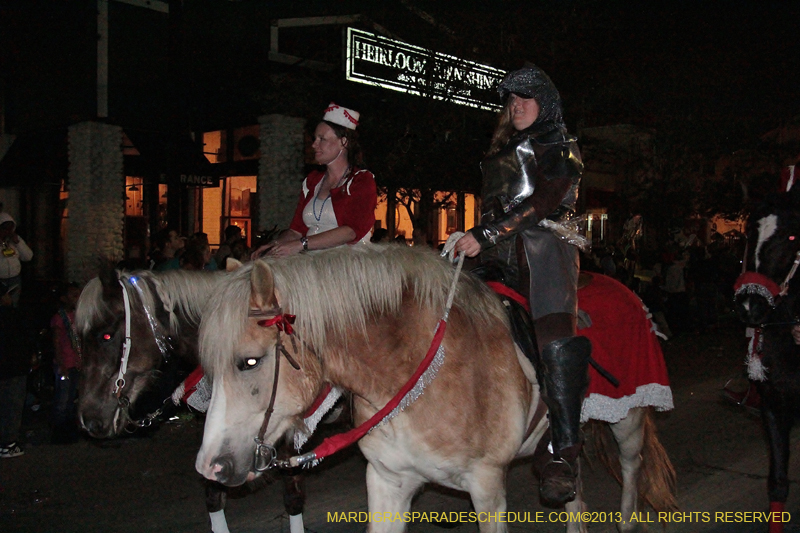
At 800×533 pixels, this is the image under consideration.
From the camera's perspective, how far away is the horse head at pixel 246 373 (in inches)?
107

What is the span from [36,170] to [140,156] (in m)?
2.64

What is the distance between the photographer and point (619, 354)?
4121 millimetres

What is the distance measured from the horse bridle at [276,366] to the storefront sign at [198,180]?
12.6 metres

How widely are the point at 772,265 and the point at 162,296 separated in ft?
13.1

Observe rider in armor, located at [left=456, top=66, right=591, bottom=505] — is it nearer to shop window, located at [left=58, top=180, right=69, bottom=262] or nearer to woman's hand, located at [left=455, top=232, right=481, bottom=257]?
woman's hand, located at [left=455, top=232, right=481, bottom=257]

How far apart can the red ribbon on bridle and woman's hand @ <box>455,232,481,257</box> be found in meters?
0.88

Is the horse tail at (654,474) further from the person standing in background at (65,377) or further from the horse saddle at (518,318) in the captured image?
the person standing in background at (65,377)

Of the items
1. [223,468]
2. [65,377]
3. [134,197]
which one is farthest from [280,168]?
[223,468]

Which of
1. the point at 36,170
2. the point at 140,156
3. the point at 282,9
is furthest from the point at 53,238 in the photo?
the point at 282,9

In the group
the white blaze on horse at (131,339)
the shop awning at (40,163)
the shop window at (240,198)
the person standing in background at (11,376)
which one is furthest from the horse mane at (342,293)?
the shop window at (240,198)

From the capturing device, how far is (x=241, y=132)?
59.5 ft

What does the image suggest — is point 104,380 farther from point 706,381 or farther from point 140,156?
point 140,156

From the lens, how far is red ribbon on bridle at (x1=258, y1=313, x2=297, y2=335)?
2.77 m

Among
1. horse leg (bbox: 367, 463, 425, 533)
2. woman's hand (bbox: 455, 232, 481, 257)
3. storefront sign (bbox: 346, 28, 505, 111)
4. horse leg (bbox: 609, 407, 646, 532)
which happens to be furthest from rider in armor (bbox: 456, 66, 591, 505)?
storefront sign (bbox: 346, 28, 505, 111)
